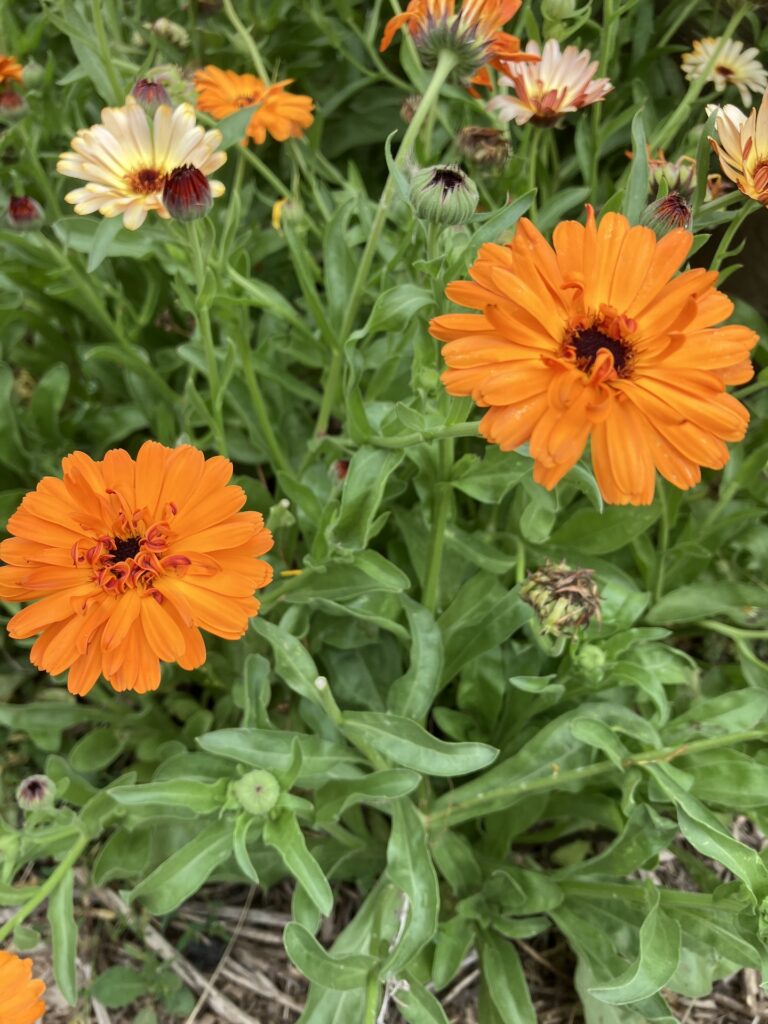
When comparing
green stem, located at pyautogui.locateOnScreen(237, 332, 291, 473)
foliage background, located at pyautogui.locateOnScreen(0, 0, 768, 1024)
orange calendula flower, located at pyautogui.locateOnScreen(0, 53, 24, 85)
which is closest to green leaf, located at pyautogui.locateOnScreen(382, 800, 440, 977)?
foliage background, located at pyautogui.locateOnScreen(0, 0, 768, 1024)

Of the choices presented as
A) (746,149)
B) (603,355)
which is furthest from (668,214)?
(603,355)

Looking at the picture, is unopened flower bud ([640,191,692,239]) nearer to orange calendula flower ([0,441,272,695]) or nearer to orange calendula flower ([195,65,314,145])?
orange calendula flower ([0,441,272,695])

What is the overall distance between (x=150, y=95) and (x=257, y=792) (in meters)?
1.02

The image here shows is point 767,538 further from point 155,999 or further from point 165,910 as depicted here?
point 155,999

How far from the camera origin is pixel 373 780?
121 cm

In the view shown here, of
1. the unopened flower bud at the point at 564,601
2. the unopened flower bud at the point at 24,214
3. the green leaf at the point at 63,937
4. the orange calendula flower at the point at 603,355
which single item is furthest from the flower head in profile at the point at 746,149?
the green leaf at the point at 63,937

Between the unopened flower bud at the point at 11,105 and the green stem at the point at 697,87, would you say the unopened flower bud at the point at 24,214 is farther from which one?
the green stem at the point at 697,87

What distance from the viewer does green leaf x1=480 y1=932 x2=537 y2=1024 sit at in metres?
1.31

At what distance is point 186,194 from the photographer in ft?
3.58

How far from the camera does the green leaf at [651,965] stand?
1029 millimetres

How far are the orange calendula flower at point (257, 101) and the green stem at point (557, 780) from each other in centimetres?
116

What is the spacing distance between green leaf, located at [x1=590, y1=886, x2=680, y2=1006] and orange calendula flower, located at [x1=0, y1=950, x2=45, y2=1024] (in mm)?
653

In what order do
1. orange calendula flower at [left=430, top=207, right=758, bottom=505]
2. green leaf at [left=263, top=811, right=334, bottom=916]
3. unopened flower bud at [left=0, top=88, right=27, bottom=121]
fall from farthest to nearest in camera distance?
unopened flower bud at [left=0, top=88, right=27, bottom=121] → green leaf at [left=263, top=811, right=334, bottom=916] → orange calendula flower at [left=430, top=207, right=758, bottom=505]

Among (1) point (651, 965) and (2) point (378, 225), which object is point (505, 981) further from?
(2) point (378, 225)
